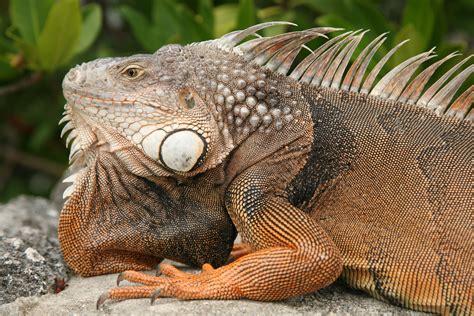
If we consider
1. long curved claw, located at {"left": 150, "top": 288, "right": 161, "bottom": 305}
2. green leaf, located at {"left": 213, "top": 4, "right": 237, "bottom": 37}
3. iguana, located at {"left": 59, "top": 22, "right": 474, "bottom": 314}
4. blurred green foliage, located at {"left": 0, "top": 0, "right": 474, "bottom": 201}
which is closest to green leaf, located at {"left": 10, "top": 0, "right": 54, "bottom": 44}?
blurred green foliage, located at {"left": 0, "top": 0, "right": 474, "bottom": 201}

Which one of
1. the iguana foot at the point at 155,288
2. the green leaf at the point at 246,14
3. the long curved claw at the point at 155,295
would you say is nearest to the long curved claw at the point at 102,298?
the iguana foot at the point at 155,288

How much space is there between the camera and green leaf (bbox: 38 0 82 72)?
20.6 ft

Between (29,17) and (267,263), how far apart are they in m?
3.70

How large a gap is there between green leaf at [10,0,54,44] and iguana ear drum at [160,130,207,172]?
297 cm

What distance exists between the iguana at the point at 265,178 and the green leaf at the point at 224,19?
2390 millimetres

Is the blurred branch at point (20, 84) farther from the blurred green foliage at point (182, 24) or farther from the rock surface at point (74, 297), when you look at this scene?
the rock surface at point (74, 297)

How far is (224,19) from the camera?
7.03m

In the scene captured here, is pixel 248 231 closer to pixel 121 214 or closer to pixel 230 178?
pixel 230 178

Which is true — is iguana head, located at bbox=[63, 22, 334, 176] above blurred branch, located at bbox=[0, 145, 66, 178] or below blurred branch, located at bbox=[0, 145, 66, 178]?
above

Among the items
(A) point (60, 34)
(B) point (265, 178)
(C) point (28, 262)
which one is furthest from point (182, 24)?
(B) point (265, 178)

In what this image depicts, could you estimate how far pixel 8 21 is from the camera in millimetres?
8852

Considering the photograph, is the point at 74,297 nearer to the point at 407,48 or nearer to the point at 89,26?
the point at 89,26

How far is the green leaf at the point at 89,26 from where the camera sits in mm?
6770

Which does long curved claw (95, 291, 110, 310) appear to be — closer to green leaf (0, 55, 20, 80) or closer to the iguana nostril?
the iguana nostril
